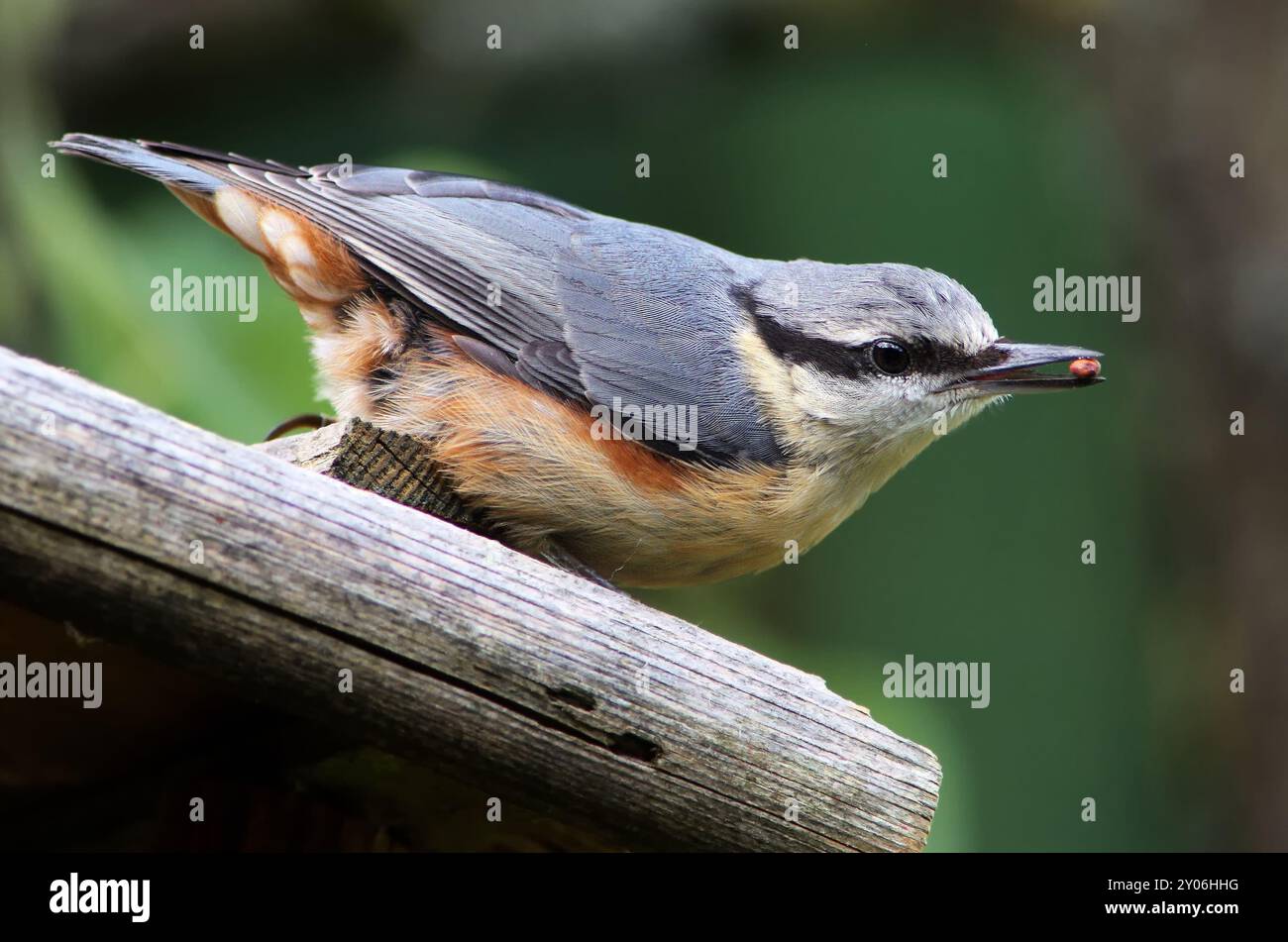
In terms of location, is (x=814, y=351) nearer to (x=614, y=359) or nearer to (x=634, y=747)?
(x=614, y=359)

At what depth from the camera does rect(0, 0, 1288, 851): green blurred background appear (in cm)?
564

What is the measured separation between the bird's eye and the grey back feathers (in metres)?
0.04

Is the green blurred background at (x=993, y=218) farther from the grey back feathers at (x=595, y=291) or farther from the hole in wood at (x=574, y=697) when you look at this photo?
the hole in wood at (x=574, y=697)

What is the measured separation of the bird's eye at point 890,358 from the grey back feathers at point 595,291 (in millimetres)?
40

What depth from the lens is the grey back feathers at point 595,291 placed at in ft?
10.5

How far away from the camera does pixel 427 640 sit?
2.16m

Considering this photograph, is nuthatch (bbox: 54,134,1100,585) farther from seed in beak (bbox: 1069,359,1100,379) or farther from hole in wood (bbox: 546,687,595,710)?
hole in wood (bbox: 546,687,595,710)

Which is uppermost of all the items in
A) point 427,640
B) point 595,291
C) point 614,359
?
point 595,291

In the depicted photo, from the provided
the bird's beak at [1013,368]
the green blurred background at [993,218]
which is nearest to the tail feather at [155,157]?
the bird's beak at [1013,368]

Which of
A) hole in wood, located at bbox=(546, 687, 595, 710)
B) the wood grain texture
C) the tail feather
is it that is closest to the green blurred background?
the tail feather

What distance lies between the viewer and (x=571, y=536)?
3.05 metres

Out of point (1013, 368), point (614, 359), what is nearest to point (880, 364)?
point (1013, 368)

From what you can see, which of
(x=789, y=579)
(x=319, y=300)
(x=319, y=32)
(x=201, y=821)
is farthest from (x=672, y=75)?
(x=201, y=821)

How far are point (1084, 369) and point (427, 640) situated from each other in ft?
5.52
